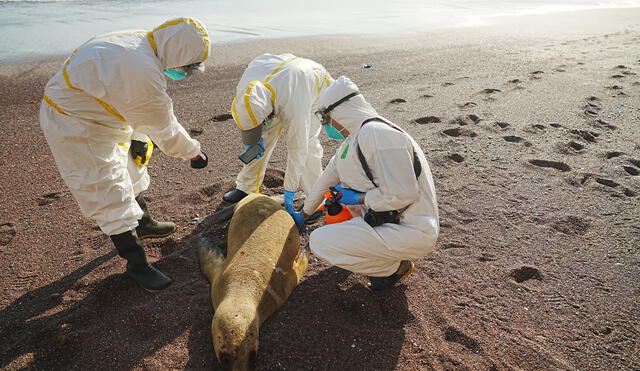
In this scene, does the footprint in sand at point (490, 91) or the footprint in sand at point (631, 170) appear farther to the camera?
the footprint in sand at point (490, 91)

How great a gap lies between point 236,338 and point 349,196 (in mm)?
1589

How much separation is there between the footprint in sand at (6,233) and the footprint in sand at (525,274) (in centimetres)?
517

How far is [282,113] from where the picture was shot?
477 cm

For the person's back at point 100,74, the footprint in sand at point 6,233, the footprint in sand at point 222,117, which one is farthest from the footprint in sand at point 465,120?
the footprint in sand at point 6,233

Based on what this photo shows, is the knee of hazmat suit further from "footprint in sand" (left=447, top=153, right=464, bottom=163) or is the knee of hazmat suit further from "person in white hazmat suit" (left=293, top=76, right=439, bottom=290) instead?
"footprint in sand" (left=447, top=153, right=464, bottom=163)

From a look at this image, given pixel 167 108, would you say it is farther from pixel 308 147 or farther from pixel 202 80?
pixel 202 80

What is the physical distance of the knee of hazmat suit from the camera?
353cm

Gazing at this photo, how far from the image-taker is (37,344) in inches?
139

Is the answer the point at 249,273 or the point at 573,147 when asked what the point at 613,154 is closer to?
the point at 573,147

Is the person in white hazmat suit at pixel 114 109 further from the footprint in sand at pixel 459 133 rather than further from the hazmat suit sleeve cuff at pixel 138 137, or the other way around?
the footprint in sand at pixel 459 133

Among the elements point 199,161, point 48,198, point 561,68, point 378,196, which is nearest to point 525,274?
point 378,196

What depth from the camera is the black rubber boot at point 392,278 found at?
4.05 m

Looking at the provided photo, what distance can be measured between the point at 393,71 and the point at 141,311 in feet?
28.9

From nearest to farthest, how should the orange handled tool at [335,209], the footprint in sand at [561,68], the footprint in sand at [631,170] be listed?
the orange handled tool at [335,209] → the footprint in sand at [631,170] → the footprint in sand at [561,68]
